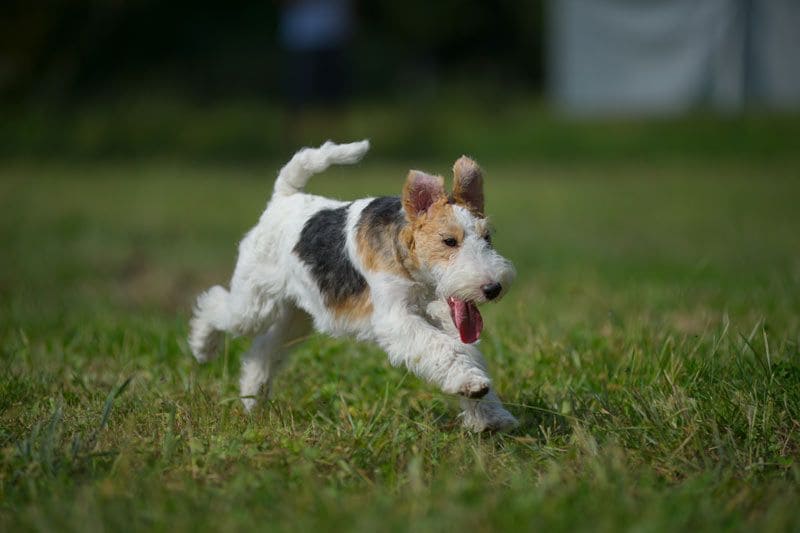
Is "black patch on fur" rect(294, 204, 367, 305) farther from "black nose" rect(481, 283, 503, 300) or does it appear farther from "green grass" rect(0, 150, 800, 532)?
"black nose" rect(481, 283, 503, 300)

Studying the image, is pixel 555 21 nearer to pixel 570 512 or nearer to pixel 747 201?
pixel 747 201

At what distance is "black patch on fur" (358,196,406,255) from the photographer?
398cm

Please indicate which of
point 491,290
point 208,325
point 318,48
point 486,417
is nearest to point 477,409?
point 486,417

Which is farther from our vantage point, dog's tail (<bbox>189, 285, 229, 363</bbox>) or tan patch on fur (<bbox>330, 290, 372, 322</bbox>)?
dog's tail (<bbox>189, 285, 229, 363</bbox>)

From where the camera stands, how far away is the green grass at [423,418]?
3.09m

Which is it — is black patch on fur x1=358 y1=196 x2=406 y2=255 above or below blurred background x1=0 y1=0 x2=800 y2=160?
below

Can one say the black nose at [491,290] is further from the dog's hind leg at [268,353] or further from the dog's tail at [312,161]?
the dog's hind leg at [268,353]

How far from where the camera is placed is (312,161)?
4660 mm

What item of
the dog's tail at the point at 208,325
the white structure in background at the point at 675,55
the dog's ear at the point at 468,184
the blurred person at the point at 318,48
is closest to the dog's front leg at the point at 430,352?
the dog's ear at the point at 468,184

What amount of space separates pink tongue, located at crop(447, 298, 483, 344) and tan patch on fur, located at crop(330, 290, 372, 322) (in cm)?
42

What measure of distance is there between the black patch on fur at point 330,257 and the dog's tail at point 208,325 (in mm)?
718

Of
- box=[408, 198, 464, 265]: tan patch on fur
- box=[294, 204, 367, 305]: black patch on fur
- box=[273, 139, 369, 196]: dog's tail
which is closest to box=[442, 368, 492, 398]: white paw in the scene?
box=[408, 198, 464, 265]: tan patch on fur

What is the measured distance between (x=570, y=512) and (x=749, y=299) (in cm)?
389

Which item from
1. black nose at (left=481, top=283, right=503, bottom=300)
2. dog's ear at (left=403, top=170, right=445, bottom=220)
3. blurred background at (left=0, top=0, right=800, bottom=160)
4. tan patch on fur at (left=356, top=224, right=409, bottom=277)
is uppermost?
blurred background at (left=0, top=0, right=800, bottom=160)
